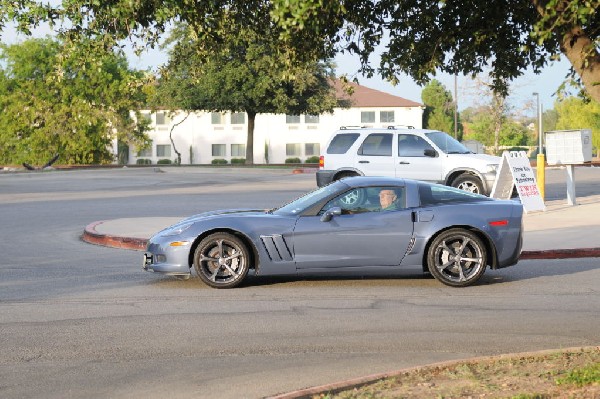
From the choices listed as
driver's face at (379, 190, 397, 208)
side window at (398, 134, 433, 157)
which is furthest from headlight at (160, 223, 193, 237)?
side window at (398, 134, 433, 157)

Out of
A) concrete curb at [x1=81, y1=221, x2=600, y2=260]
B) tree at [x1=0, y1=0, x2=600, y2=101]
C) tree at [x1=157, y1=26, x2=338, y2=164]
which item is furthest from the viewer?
tree at [x1=157, y1=26, x2=338, y2=164]

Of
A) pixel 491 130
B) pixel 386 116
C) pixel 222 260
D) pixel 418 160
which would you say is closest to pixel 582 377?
pixel 222 260

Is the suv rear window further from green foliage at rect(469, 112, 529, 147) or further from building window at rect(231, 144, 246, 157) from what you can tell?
building window at rect(231, 144, 246, 157)

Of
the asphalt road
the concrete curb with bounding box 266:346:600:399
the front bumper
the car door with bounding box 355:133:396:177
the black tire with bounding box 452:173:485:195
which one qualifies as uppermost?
the car door with bounding box 355:133:396:177

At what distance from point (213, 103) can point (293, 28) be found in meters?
65.9

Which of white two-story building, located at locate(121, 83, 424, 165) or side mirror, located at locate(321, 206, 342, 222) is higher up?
white two-story building, located at locate(121, 83, 424, 165)

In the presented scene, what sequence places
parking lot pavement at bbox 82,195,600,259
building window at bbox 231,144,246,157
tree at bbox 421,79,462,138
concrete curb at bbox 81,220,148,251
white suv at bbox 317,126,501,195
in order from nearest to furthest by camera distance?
1. parking lot pavement at bbox 82,195,600,259
2. concrete curb at bbox 81,220,148,251
3. white suv at bbox 317,126,501,195
4. building window at bbox 231,144,246,157
5. tree at bbox 421,79,462,138

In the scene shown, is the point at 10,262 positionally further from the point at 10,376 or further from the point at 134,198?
the point at 134,198

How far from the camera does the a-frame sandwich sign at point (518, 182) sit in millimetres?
23688

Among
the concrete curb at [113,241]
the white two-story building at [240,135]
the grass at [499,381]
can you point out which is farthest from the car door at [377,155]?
the white two-story building at [240,135]

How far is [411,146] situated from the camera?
26547mm

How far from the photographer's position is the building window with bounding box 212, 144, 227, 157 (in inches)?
4365

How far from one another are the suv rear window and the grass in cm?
1880

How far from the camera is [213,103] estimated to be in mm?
75375
